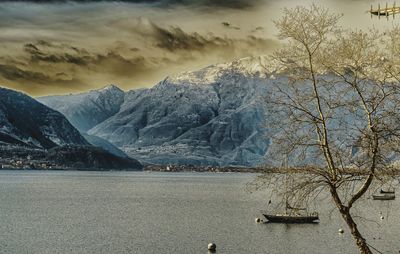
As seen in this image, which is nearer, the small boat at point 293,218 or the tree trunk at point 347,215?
the tree trunk at point 347,215

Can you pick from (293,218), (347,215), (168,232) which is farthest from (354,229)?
(293,218)

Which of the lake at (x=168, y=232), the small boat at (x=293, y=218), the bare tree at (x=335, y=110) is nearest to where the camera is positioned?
the bare tree at (x=335, y=110)

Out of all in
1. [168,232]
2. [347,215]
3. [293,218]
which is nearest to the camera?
[347,215]

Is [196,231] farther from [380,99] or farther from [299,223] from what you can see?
[380,99]

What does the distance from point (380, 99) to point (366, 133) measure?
2.16 meters

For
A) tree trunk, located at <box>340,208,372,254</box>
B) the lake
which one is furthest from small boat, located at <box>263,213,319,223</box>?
tree trunk, located at <box>340,208,372,254</box>

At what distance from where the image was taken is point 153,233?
323ft

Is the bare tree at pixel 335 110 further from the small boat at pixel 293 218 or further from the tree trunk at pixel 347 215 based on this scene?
the small boat at pixel 293 218

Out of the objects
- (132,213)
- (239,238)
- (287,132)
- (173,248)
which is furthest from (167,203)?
(287,132)

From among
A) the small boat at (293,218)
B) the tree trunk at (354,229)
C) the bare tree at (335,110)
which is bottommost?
the small boat at (293,218)

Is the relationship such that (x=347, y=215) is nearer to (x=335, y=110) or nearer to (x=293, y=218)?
(x=335, y=110)

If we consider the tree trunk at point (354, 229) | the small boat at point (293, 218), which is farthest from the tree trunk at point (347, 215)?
the small boat at point (293, 218)

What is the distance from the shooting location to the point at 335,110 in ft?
121

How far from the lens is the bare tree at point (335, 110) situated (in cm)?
3431
